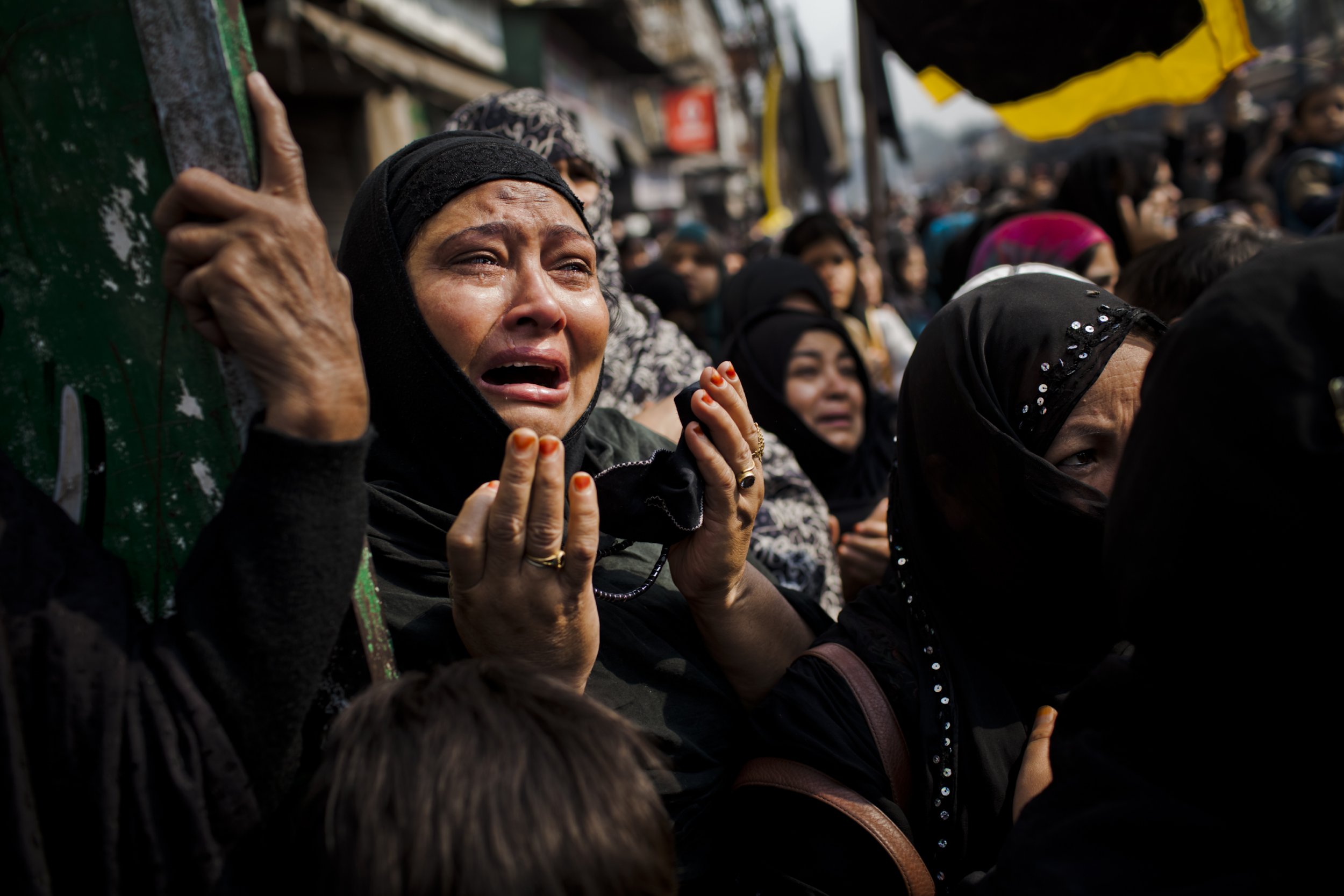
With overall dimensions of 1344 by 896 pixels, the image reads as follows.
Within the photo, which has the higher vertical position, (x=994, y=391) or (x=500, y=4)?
(x=500, y=4)

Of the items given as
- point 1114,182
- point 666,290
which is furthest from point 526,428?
point 1114,182

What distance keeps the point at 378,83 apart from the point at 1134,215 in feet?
17.9

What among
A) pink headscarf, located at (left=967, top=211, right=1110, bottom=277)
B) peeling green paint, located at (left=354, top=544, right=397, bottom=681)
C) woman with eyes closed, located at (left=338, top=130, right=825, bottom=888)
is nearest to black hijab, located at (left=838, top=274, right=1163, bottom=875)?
woman with eyes closed, located at (left=338, top=130, right=825, bottom=888)

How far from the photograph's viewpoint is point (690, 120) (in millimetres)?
21594

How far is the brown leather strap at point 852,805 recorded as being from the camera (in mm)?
1296

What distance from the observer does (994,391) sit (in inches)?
58.2

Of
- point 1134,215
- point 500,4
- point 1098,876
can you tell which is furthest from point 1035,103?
point 500,4

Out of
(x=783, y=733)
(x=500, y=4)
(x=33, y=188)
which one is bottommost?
(x=783, y=733)

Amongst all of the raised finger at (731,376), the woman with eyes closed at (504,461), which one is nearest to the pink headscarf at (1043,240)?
the woman with eyes closed at (504,461)

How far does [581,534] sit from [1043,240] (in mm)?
3001

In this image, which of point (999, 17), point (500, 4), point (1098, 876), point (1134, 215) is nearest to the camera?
point (1098, 876)

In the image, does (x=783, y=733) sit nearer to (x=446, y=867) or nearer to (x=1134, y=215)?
(x=446, y=867)

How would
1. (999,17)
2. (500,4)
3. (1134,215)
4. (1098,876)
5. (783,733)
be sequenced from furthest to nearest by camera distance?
(500,4) → (1134,215) → (999,17) → (783,733) → (1098,876)

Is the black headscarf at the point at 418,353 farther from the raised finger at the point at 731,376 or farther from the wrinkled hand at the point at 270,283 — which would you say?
the wrinkled hand at the point at 270,283
